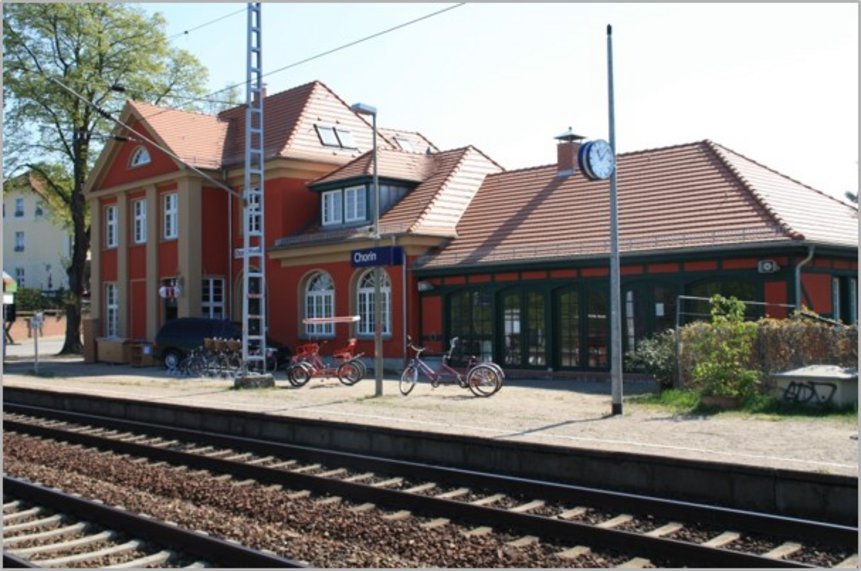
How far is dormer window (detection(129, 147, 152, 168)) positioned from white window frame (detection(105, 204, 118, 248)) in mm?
2372

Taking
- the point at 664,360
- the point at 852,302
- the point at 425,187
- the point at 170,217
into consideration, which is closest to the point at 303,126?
the point at 425,187

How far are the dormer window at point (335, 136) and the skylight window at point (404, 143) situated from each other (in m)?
2.16

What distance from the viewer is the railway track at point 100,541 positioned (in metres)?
8.16

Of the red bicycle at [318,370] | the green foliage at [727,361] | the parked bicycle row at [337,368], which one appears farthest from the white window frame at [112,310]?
the green foliage at [727,361]

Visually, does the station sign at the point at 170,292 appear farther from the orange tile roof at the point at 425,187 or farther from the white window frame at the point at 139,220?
the orange tile roof at the point at 425,187

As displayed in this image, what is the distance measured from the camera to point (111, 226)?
41.0m

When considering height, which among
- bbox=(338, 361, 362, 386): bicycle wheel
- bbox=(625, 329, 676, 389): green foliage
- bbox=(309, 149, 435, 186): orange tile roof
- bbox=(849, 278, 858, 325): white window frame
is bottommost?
bbox=(338, 361, 362, 386): bicycle wheel

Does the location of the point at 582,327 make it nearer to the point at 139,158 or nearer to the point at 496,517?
the point at 496,517

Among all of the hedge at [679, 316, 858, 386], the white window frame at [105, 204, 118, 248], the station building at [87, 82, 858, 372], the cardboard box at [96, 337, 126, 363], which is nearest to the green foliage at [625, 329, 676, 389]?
the hedge at [679, 316, 858, 386]

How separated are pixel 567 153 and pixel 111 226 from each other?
68.3 feet

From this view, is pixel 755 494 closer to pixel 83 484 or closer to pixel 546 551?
pixel 546 551

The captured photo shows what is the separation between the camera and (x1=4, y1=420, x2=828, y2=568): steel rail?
25.6 ft

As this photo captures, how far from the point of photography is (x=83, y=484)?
12102 mm

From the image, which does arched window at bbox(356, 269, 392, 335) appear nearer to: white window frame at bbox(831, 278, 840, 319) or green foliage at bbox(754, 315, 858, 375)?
white window frame at bbox(831, 278, 840, 319)
